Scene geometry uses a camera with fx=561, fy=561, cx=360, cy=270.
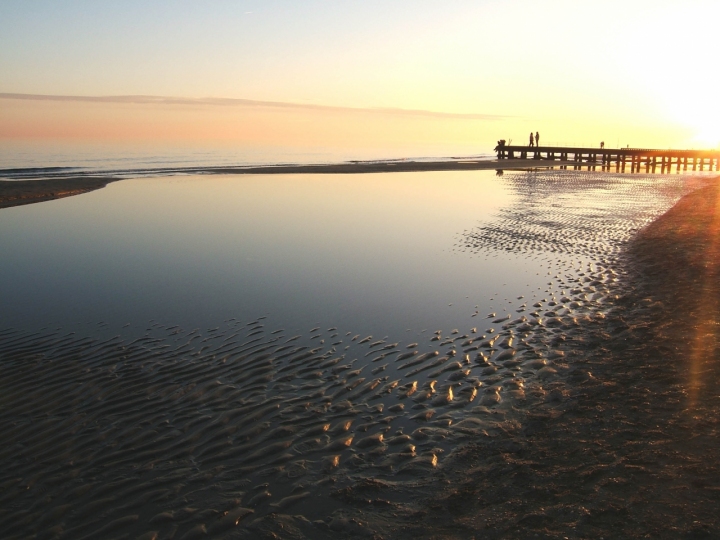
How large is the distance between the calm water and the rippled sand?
0.93 meters

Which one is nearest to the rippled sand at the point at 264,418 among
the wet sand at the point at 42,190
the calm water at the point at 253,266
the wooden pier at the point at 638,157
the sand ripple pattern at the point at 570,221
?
the calm water at the point at 253,266

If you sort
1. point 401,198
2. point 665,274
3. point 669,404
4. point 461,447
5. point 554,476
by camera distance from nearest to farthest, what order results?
point 554,476, point 461,447, point 669,404, point 665,274, point 401,198

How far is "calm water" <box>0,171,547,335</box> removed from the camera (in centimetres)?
1241

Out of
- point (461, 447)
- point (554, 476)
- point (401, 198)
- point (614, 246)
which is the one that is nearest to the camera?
point (554, 476)

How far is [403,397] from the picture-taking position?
8242 mm

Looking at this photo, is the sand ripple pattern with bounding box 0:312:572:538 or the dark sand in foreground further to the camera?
the sand ripple pattern with bounding box 0:312:572:538

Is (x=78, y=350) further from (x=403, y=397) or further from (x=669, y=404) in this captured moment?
(x=669, y=404)

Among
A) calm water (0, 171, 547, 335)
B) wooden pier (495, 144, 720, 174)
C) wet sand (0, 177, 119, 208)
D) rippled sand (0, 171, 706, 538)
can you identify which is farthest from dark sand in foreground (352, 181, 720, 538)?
wooden pier (495, 144, 720, 174)

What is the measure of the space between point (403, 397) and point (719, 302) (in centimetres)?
773

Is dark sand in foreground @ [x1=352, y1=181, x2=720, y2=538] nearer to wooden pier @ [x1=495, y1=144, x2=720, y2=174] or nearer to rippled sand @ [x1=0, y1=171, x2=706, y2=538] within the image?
→ rippled sand @ [x1=0, y1=171, x2=706, y2=538]

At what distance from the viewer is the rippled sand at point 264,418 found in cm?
572

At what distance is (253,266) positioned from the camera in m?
16.7

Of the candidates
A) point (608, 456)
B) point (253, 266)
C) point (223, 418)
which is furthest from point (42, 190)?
point (608, 456)

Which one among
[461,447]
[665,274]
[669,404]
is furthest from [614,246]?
[461,447]
